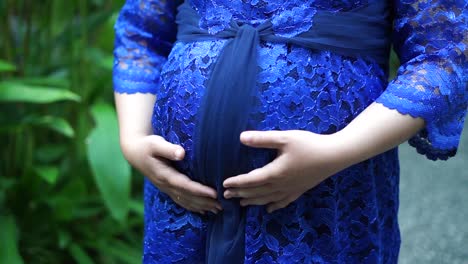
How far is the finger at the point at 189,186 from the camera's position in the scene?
73 cm

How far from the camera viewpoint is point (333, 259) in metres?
0.74

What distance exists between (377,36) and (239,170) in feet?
0.74

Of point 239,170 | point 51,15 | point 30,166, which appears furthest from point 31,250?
point 239,170

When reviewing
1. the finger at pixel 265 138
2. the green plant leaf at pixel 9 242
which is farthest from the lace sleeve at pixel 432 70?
the green plant leaf at pixel 9 242

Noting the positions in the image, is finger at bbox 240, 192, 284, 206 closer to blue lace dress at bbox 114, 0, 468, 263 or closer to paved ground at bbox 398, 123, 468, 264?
blue lace dress at bbox 114, 0, 468, 263

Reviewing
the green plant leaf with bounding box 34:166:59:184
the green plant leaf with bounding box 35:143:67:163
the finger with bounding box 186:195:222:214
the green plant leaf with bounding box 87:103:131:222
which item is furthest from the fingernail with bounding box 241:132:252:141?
the green plant leaf with bounding box 35:143:67:163

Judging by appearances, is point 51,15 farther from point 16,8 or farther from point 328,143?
point 328,143

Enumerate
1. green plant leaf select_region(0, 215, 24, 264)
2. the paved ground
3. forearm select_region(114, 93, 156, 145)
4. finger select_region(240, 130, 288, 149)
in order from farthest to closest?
the paved ground < green plant leaf select_region(0, 215, 24, 264) < forearm select_region(114, 93, 156, 145) < finger select_region(240, 130, 288, 149)

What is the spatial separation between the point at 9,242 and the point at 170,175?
0.87 meters

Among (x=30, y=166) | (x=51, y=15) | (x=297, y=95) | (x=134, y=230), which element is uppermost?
(x=297, y=95)

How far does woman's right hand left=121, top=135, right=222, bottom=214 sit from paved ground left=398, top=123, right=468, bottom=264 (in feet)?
3.31

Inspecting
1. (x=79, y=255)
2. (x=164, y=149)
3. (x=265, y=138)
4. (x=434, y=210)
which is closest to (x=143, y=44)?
(x=164, y=149)

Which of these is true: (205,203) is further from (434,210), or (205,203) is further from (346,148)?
(434,210)

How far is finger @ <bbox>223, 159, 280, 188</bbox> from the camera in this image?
2.21 feet
